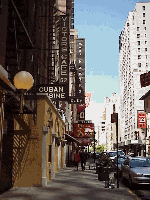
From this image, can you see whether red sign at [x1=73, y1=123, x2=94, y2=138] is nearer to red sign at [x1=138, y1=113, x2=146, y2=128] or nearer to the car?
the car

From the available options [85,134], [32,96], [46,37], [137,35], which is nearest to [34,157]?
[32,96]

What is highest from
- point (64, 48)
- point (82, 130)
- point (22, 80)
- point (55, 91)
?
point (64, 48)

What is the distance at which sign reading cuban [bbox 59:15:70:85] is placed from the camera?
893 inches

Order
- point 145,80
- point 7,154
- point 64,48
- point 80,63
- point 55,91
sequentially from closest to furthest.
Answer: point 7,154 < point 55,91 < point 64,48 < point 145,80 < point 80,63

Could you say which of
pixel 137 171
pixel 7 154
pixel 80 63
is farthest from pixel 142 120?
pixel 7 154

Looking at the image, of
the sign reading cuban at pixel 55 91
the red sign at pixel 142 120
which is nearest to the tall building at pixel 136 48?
the red sign at pixel 142 120

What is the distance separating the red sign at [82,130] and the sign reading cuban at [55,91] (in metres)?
29.4

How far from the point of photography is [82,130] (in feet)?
154

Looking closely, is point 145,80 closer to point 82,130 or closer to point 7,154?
point 82,130

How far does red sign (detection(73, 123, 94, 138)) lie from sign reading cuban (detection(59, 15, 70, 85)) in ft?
77.9

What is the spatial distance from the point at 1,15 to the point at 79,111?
178ft

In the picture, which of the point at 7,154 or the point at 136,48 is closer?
the point at 7,154

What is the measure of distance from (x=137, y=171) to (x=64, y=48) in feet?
38.7

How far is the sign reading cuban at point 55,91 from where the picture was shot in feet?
56.0
